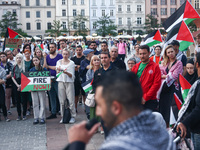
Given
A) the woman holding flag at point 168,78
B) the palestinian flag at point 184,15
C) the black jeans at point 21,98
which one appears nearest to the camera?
the woman holding flag at point 168,78

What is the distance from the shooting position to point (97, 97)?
5.60 ft

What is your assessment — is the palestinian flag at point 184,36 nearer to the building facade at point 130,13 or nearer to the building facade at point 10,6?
the building facade at point 130,13

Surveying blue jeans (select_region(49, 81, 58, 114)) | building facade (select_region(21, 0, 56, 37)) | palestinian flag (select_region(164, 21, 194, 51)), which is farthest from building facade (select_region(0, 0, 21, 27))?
palestinian flag (select_region(164, 21, 194, 51))

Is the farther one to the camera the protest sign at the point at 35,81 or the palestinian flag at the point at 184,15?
the protest sign at the point at 35,81

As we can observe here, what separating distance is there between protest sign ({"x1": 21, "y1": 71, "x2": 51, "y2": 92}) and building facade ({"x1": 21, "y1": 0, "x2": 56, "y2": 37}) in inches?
3206

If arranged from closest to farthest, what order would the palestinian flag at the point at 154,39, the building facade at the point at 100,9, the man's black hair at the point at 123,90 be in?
the man's black hair at the point at 123,90 → the palestinian flag at the point at 154,39 → the building facade at the point at 100,9

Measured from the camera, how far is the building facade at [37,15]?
286ft

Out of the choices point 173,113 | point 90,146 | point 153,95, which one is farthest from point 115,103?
point 90,146

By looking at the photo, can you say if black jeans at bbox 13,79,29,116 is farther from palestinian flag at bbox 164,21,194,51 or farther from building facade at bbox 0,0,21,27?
building facade at bbox 0,0,21,27

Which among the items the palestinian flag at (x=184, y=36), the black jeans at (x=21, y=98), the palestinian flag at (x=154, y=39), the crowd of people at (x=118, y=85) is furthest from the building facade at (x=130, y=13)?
the palestinian flag at (x=184, y=36)

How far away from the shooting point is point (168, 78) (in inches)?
234

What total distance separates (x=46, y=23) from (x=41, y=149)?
8471 centimetres

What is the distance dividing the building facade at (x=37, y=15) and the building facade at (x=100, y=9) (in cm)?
1096

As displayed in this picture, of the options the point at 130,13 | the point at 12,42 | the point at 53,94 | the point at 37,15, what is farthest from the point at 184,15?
the point at 37,15
